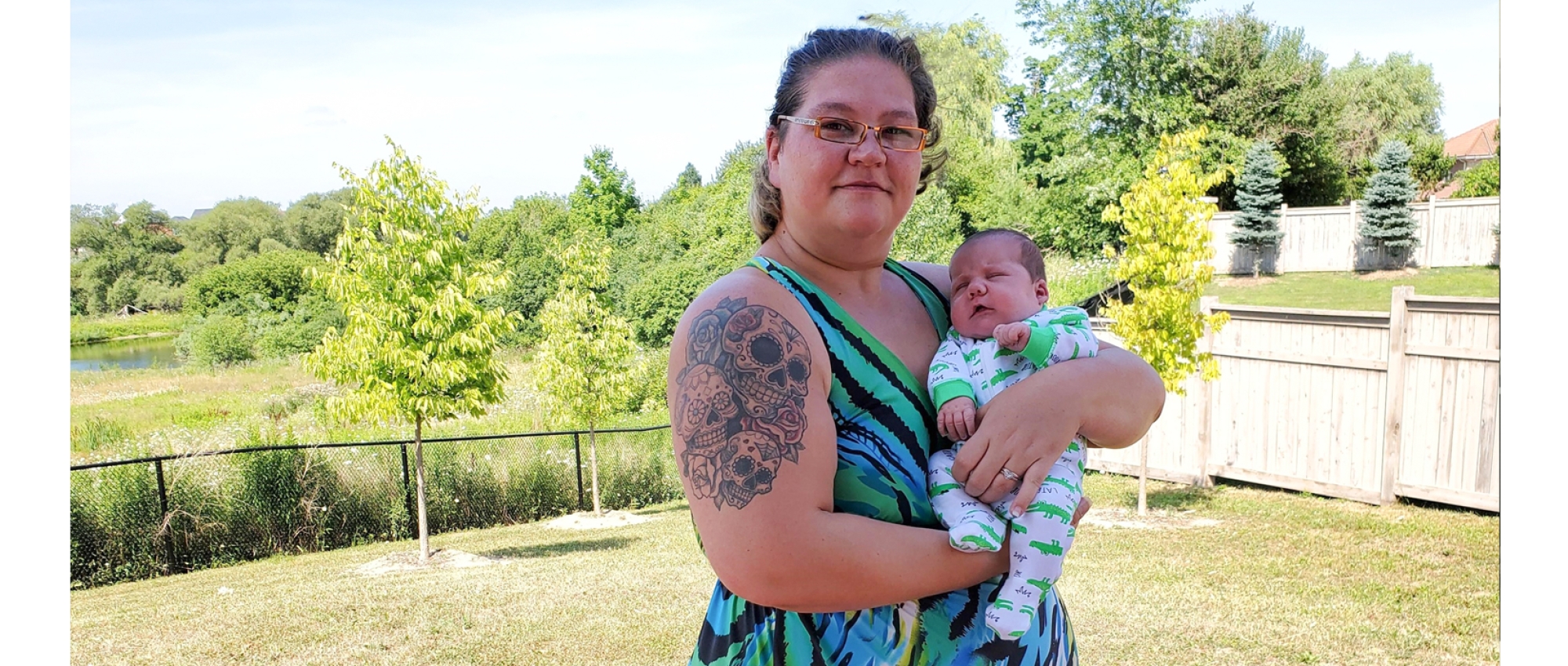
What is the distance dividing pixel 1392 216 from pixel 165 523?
24639mm

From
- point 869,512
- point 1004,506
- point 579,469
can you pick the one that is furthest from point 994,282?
point 579,469

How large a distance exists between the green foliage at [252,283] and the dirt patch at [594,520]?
17.0 m

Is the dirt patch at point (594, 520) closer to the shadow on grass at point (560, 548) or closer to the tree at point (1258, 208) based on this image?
the shadow on grass at point (560, 548)

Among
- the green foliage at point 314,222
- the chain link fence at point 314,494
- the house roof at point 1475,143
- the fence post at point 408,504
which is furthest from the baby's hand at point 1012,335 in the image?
the house roof at point 1475,143

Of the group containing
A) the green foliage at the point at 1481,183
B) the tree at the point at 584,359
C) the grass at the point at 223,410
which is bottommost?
the grass at the point at 223,410

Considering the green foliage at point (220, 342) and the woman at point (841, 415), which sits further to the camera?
the green foliage at point (220, 342)

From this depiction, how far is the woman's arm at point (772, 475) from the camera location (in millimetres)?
1062

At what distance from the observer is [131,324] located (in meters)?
24.1

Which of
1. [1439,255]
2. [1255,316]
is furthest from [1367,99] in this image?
[1255,316]

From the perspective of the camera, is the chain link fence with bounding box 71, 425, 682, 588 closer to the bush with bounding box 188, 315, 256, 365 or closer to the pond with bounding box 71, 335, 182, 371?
the pond with bounding box 71, 335, 182, 371

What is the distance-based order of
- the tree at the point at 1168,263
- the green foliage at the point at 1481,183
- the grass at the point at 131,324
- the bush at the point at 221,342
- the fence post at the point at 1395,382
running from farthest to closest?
1. the green foliage at the point at 1481,183
2. the grass at the point at 131,324
3. the bush at the point at 221,342
4. the tree at the point at 1168,263
5. the fence post at the point at 1395,382

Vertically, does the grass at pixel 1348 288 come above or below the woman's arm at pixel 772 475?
above

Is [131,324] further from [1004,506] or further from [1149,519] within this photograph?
[1004,506]

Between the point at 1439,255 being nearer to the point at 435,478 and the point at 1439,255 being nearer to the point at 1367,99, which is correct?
the point at 1367,99
